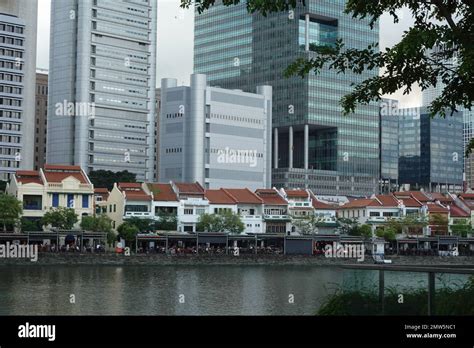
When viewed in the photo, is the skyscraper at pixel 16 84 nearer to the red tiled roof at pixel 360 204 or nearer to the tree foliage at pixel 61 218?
the tree foliage at pixel 61 218

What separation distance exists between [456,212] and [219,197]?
4774 cm

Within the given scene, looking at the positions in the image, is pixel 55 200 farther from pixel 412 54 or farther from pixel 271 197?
pixel 412 54

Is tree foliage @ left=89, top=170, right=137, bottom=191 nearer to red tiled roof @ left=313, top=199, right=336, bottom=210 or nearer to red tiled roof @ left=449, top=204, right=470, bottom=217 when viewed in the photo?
red tiled roof @ left=313, top=199, right=336, bottom=210

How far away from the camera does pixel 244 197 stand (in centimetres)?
13762

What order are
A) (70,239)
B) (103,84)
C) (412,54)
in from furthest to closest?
1. (103,84)
2. (70,239)
3. (412,54)

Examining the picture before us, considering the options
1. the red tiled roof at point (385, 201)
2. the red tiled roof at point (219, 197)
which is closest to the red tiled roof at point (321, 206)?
the red tiled roof at point (385, 201)

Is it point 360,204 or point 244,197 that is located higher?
point 244,197

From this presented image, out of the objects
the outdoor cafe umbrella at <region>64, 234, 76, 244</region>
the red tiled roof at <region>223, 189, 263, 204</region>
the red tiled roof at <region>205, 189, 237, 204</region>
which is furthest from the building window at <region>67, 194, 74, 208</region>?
the red tiled roof at <region>223, 189, 263, 204</region>

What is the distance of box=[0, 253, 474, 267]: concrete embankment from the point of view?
101 meters

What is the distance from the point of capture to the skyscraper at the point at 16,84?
539ft

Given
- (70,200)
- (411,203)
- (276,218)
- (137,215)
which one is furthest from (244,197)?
(411,203)

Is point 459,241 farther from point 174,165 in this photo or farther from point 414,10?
point 414,10

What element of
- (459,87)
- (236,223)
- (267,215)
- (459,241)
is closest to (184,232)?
(236,223)

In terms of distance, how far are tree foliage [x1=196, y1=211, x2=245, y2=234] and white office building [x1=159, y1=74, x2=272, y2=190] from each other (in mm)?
52230
